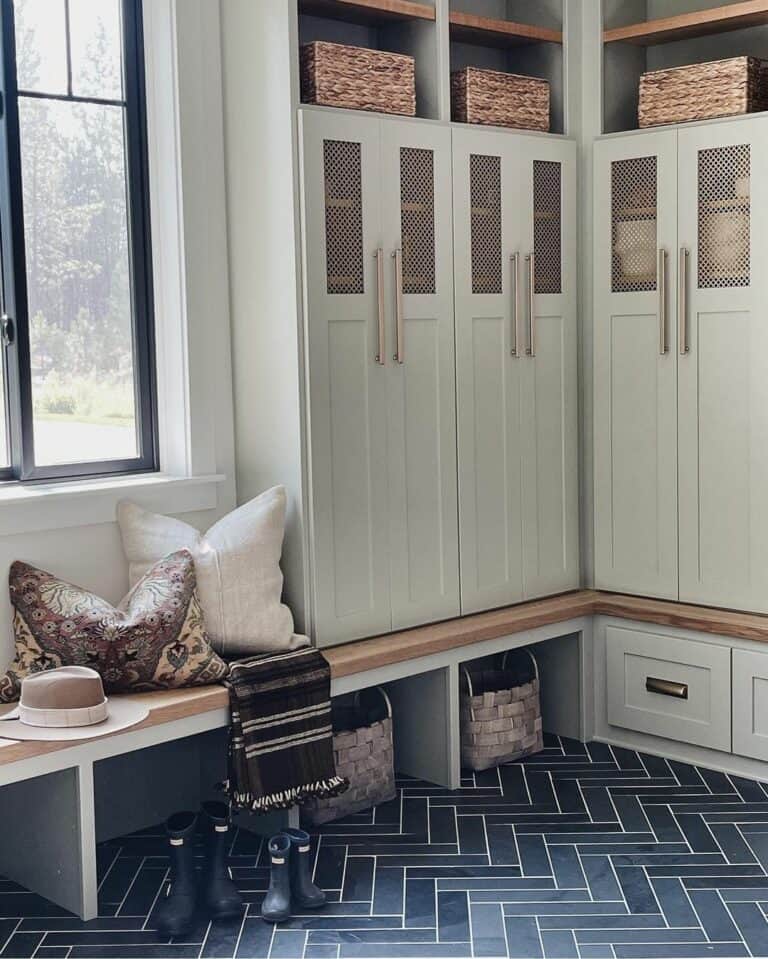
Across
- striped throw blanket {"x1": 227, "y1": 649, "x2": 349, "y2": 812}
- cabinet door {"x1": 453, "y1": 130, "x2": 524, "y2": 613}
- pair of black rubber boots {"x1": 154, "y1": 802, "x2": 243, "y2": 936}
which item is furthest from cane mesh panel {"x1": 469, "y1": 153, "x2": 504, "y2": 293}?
pair of black rubber boots {"x1": 154, "y1": 802, "x2": 243, "y2": 936}

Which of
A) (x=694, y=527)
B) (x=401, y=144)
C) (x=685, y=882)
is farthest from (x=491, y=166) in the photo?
(x=685, y=882)

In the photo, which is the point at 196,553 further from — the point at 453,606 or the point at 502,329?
the point at 502,329

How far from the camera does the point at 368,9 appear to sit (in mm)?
4230

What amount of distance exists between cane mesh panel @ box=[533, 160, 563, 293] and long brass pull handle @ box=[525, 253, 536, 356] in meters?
0.03

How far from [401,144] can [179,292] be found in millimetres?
865

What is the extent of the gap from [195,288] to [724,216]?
1.80 metres

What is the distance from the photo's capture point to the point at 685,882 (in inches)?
142

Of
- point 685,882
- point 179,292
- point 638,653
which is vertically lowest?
point 685,882

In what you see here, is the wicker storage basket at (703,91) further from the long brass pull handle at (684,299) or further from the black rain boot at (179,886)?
the black rain boot at (179,886)

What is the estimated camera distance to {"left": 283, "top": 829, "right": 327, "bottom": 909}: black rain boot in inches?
138

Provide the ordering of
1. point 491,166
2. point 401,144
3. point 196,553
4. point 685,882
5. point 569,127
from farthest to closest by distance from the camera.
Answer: point 569,127 < point 491,166 < point 401,144 < point 196,553 < point 685,882

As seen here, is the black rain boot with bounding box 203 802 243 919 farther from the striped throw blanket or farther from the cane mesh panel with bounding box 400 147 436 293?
the cane mesh panel with bounding box 400 147 436 293

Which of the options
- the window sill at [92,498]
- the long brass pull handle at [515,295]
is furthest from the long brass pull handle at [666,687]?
the window sill at [92,498]

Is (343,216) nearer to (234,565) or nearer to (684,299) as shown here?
(234,565)
